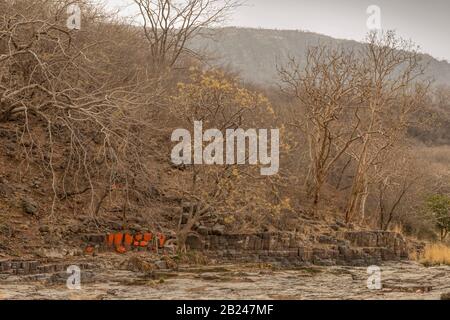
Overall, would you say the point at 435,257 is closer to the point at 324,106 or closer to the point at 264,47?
the point at 324,106

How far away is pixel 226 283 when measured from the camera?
13.8 metres

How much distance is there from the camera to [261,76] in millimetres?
75812

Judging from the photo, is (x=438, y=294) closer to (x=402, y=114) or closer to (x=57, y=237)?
(x=57, y=237)

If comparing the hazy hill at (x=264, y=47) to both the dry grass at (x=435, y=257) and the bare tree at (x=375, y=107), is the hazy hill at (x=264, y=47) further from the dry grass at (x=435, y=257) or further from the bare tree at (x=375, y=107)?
the dry grass at (x=435, y=257)

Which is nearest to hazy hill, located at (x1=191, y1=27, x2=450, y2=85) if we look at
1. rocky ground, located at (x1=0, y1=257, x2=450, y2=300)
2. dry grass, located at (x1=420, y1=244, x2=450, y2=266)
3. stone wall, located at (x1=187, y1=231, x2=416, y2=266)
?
dry grass, located at (x1=420, y1=244, x2=450, y2=266)

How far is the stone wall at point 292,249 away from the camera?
1845cm

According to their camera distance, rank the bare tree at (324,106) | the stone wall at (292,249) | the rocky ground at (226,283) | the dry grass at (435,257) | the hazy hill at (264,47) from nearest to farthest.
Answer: the rocky ground at (226,283), the stone wall at (292,249), the dry grass at (435,257), the bare tree at (324,106), the hazy hill at (264,47)

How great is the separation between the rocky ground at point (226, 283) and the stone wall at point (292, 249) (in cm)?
123

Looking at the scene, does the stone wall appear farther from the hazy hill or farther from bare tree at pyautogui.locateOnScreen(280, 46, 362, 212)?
the hazy hill

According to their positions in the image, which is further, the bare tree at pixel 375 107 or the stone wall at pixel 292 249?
the bare tree at pixel 375 107

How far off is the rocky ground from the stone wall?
4.03 ft

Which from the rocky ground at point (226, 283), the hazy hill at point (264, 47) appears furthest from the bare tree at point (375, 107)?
the hazy hill at point (264, 47)

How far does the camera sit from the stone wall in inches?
727
